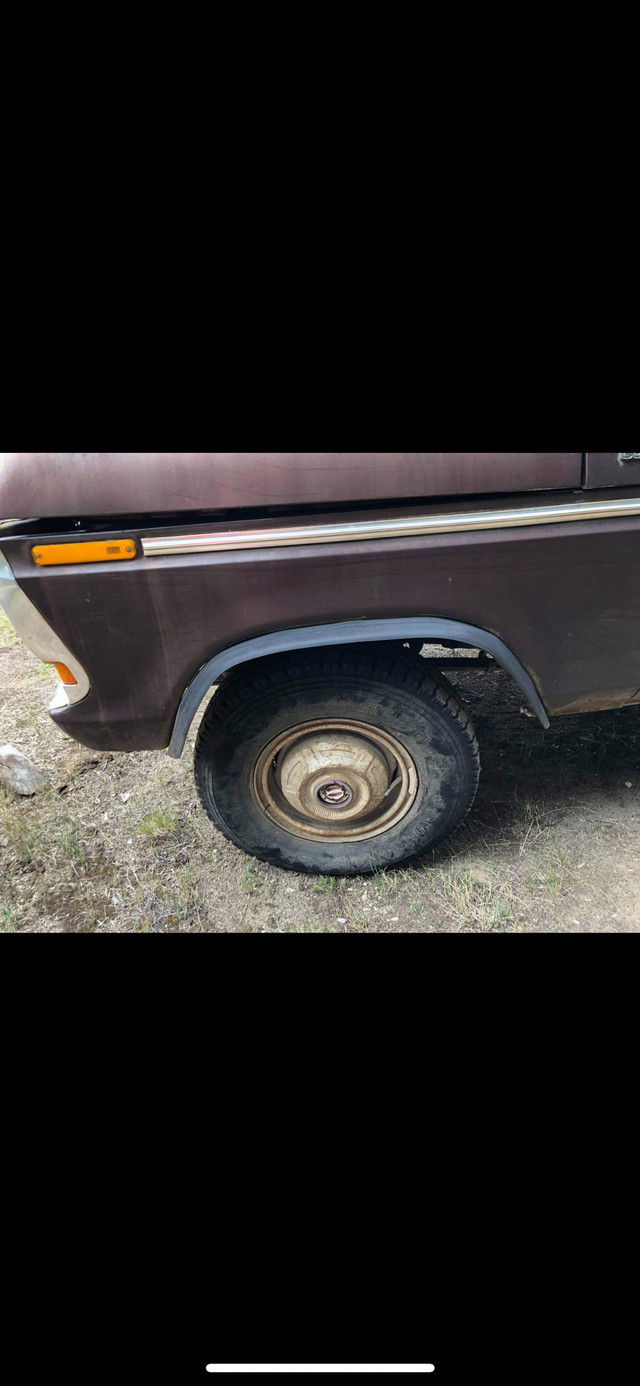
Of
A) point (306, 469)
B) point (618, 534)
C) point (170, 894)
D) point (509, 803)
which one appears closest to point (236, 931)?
point (170, 894)

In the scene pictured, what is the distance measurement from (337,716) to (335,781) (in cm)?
28

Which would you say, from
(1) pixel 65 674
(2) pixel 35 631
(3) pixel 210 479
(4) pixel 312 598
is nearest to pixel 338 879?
(4) pixel 312 598

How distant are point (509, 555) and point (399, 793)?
3.24 ft

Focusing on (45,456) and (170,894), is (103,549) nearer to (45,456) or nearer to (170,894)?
(45,456)

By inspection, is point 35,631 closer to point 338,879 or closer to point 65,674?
point 65,674

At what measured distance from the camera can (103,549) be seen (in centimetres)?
183

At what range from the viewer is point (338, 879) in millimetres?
2508

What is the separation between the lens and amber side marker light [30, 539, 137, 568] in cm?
182

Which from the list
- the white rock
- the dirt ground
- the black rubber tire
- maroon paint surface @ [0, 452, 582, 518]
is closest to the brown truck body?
maroon paint surface @ [0, 452, 582, 518]

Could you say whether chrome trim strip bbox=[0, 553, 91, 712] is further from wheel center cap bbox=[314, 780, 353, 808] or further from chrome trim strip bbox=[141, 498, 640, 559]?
wheel center cap bbox=[314, 780, 353, 808]

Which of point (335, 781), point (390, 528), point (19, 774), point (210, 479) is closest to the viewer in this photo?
point (210, 479)

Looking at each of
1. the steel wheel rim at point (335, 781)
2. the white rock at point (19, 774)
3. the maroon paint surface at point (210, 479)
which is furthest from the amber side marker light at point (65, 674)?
the white rock at point (19, 774)

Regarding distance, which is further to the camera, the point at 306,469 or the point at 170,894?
the point at 170,894

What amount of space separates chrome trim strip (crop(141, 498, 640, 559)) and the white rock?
1.84 m
